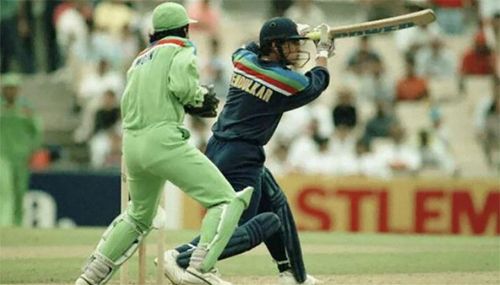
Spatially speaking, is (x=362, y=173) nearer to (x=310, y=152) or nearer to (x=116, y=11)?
(x=310, y=152)

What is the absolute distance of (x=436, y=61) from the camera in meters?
20.2

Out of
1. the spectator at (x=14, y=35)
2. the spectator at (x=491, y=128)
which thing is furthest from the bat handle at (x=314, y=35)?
the spectator at (x=14, y=35)

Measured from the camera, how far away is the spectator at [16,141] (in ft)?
58.7

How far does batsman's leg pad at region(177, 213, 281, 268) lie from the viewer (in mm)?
8898

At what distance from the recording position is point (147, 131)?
8555 millimetres

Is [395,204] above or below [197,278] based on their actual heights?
below

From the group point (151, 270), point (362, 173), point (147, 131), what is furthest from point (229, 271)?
point (362, 173)

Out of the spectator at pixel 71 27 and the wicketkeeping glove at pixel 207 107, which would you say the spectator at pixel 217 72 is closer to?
the spectator at pixel 71 27

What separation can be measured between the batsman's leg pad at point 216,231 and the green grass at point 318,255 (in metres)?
2.04

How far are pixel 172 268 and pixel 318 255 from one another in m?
4.03

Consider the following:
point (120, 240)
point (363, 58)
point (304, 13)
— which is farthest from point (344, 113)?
point (120, 240)

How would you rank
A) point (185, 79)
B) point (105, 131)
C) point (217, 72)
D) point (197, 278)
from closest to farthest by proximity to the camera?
point (185, 79), point (197, 278), point (105, 131), point (217, 72)

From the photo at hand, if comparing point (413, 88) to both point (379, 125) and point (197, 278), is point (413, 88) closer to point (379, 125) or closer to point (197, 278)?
point (379, 125)

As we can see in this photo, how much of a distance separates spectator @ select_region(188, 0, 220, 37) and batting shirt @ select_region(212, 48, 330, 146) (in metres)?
10.9
